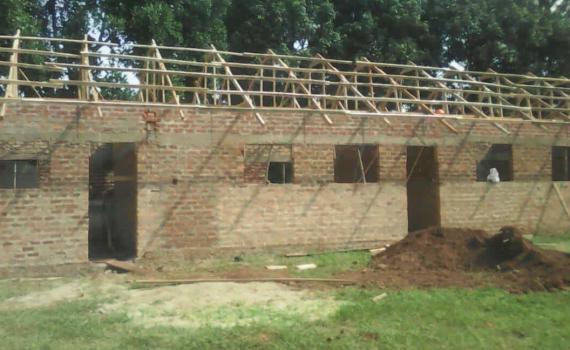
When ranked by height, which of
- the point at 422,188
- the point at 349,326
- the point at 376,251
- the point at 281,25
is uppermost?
the point at 281,25

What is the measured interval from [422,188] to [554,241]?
3.13 m

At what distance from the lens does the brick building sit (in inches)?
375

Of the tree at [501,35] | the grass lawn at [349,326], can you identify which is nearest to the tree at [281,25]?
the tree at [501,35]

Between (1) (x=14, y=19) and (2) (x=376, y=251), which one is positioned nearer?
(2) (x=376, y=251)

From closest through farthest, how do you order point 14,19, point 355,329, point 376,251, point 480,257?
point 355,329 < point 480,257 < point 376,251 < point 14,19

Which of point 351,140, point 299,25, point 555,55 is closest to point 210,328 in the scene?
point 351,140

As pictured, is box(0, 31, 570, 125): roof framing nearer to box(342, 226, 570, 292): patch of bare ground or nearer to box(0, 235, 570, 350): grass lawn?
box(342, 226, 570, 292): patch of bare ground

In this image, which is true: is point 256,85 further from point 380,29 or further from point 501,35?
point 501,35

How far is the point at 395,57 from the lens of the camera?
1906 centimetres

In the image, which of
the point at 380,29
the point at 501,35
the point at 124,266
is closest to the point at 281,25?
the point at 380,29

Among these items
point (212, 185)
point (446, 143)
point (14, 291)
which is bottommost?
point (14, 291)

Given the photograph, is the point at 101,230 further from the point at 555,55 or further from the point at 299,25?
the point at 555,55

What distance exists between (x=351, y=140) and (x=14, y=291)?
6.75 metres

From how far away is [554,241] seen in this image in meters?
12.9
